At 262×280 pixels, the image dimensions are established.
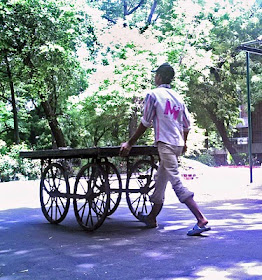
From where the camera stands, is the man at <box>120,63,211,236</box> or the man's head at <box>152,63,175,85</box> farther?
the man's head at <box>152,63,175,85</box>

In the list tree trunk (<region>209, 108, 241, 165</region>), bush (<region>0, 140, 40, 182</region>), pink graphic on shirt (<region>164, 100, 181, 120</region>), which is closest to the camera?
pink graphic on shirt (<region>164, 100, 181, 120</region>)

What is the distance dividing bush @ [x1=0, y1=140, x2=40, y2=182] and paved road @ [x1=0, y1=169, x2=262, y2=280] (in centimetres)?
1043

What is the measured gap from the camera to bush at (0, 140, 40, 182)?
1800 centimetres

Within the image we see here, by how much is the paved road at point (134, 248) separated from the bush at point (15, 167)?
10.4m

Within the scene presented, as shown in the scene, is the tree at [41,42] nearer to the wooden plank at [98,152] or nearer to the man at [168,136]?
the wooden plank at [98,152]

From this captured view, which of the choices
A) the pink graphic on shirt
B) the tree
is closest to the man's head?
the pink graphic on shirt

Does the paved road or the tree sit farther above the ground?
the tree

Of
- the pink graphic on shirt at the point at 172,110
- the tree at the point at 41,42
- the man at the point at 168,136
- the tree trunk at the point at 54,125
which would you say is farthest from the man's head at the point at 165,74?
the tree trunk at the point at 54,125

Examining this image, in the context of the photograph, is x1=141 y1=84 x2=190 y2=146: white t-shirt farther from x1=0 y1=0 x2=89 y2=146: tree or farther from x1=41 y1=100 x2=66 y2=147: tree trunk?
x1=41 y1=100 x2=66 y2=147: tree trunk

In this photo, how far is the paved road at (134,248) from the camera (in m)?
3.69

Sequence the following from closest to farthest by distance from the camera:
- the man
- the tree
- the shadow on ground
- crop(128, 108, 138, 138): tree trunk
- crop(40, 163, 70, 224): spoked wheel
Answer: the shadow on ground < the man < crop(40, 163, 70, 224): spoked wheel < the tree < crop(128, 108, 138, 138): tree trunk

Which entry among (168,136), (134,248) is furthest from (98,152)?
(134,248)

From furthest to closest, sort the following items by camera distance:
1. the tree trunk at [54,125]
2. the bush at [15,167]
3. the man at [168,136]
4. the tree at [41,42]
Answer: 1. the tree trunk at [54,125]
2. the tree at [41,42]
3. the bush at [15,167]
4. the man at [168,136]

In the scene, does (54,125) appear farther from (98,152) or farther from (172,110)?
(172,110)
